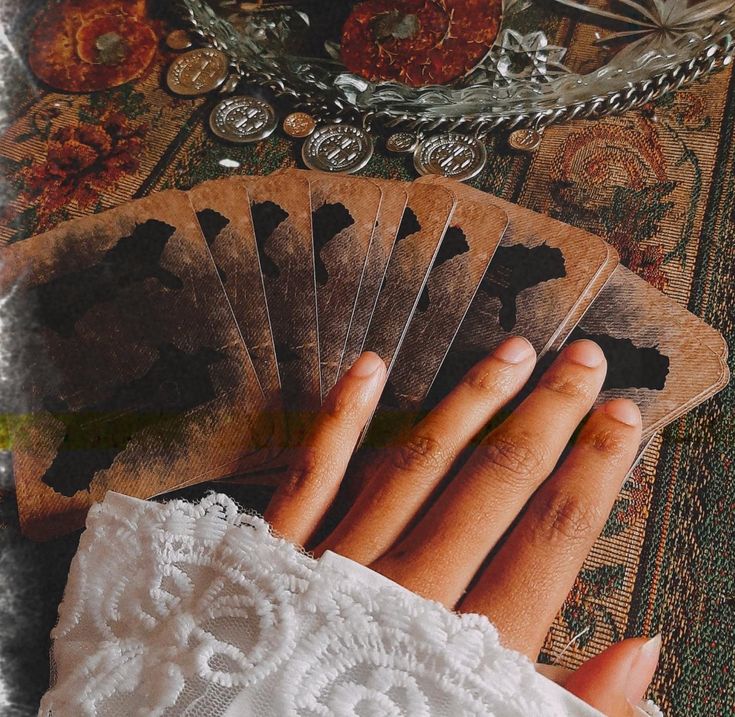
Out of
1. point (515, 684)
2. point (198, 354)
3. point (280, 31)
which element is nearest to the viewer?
point (515, 684)

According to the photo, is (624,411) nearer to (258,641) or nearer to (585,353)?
(585,353)

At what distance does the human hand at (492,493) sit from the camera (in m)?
0.61

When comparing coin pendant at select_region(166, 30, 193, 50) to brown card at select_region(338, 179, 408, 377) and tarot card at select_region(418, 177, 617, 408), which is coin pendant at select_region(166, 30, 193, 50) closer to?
brown card at select_region(338, 179, 408, 377)

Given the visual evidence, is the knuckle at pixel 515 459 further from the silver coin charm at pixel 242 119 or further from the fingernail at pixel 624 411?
the silver coin charm at pixel 242 119

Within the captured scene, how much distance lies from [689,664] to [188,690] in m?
0.42

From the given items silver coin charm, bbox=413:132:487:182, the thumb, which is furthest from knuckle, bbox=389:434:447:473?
silver coin charm, bbox=413:132:487:182

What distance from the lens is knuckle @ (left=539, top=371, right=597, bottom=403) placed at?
67cm

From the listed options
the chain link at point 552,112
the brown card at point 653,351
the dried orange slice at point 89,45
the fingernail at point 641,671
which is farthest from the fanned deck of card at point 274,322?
the dried orange slice at point 89,45

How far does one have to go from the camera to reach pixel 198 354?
763 mm

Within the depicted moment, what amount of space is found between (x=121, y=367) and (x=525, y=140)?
0.56 meters

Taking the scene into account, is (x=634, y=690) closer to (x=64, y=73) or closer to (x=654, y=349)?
(x=654, y=349)

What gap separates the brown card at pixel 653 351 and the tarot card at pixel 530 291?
0.08 feet

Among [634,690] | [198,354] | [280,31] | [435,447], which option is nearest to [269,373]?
[198,354]

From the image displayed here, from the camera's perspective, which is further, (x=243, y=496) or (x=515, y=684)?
(x=243, y=496)
